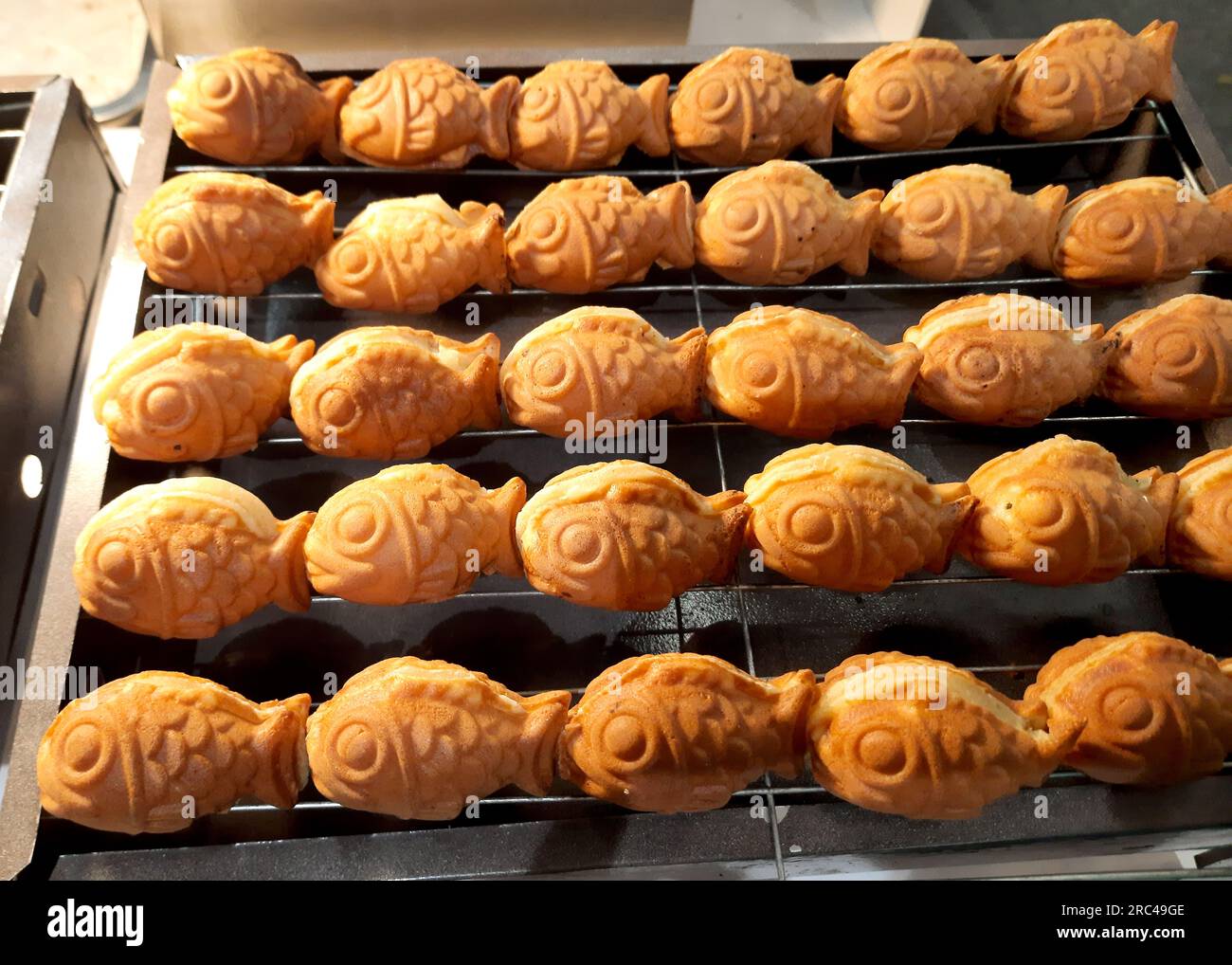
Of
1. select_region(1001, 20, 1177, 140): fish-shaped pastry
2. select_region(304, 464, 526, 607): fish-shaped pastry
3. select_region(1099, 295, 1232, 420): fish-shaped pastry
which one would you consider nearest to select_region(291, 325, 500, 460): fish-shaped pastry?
select_region(304, 464, 526, 607): fish-shaped pastry

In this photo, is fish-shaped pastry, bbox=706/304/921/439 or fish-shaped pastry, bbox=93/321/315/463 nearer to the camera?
fish-shaped pastry, bbox=93/321/315/463

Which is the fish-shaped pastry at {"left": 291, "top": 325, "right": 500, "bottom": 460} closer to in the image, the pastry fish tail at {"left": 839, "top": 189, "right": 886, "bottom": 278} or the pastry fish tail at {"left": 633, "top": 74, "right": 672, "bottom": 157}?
the pastry fish tail at {"left": 633, "top": 74, "right": 672, "bottom": 157}

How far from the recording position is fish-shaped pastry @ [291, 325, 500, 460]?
7.90ft

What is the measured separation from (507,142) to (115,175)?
1.37 meters

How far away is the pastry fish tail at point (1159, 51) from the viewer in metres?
3.12

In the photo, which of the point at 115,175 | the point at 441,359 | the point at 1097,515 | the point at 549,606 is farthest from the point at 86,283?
the point at 1097,515

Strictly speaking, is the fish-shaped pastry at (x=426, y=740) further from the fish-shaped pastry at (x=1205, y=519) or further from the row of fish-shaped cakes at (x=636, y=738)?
the fish-shaped pastry at (x=1205, y=519)

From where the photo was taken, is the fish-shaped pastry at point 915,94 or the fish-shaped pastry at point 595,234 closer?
the fish-shaped pastry at point 595,234

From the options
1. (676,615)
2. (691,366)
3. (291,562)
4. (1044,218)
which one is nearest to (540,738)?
(676,615)

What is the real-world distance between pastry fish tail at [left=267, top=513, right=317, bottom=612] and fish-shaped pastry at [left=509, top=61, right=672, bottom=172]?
143 cm

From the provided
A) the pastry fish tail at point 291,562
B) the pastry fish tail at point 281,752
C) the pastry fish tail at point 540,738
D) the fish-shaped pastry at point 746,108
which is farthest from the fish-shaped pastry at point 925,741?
the fish-shaped pastry at point 746,108

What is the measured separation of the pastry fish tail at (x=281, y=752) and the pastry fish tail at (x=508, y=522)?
0.55 m

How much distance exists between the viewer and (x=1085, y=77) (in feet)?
10.0
